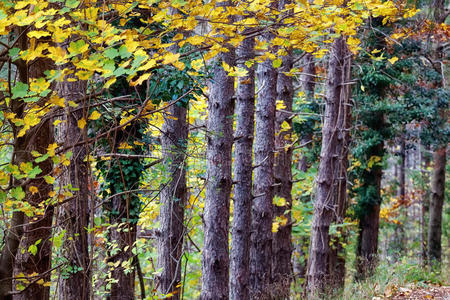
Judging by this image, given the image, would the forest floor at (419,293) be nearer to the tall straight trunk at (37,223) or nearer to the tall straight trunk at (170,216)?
the tall straight trunk at (170,216)

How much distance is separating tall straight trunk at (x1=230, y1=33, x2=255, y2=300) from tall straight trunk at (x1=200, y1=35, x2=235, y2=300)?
3.56 feet

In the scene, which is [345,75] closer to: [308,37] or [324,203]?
[324,203]

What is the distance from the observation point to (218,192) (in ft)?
22.3

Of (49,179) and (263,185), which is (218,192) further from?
(49,179)

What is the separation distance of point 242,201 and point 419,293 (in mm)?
4160

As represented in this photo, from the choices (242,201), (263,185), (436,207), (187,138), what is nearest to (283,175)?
(263,185)

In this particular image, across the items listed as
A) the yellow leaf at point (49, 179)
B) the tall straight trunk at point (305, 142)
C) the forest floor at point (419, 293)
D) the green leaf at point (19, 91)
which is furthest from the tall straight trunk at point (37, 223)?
the tall straight trunk at point (305, 142)

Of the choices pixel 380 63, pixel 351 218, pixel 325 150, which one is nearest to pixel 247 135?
pixel 325 150

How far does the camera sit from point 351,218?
55.7 feet

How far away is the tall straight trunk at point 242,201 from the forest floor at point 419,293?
8.93 ft

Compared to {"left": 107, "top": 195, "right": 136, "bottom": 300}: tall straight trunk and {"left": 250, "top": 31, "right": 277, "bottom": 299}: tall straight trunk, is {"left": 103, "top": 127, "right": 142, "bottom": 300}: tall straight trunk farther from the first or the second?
{"left": 250, "top": 31, "right": 277, "bottom": 299}: tall straight trunk

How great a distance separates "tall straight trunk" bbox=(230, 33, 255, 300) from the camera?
7992mm

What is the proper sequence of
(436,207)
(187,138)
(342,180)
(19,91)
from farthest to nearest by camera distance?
(436,207), (342,180), (187,138), (19,91)

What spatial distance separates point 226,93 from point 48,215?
3.33m
